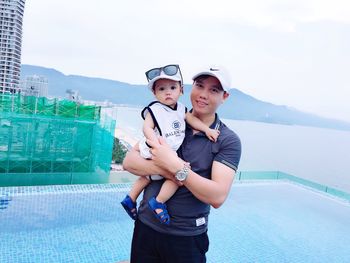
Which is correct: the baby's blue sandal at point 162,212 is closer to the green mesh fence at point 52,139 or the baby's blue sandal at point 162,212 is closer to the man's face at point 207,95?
the man's face at point 207,95

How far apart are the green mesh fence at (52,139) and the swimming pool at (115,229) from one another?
2.43 ft

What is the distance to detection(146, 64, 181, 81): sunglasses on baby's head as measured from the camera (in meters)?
1.43

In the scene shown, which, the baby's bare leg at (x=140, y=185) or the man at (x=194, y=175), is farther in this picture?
the baby's bare leg at (x=140, y=185)

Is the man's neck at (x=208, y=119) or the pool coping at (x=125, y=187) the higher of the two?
the man's neck at (x=208, y=119)

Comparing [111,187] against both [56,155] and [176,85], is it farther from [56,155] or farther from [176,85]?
[176,85]

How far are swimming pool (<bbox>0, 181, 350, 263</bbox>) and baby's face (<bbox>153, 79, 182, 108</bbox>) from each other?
3076 mm

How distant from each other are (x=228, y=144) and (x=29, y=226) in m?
4.21

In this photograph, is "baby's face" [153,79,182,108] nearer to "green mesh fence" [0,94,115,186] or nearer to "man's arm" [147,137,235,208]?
"man's arm" [147,137,235,208]

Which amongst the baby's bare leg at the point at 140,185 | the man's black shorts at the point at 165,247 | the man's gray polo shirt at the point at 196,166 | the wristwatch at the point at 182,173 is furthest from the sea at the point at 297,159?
the wristwatch at the point at 182,173

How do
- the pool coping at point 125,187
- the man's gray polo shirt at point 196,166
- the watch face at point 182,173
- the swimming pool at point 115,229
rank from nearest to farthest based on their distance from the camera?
the watch face at point 182,173
the man's gray polo shirt at point 196,166
the swimming pool at point 115,229
the pool coping at point 125,187

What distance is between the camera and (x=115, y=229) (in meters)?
4.76

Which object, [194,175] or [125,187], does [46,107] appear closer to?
[125,187]

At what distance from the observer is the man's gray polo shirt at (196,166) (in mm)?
1252

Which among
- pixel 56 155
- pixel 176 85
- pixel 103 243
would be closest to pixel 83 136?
pixel 56 155
